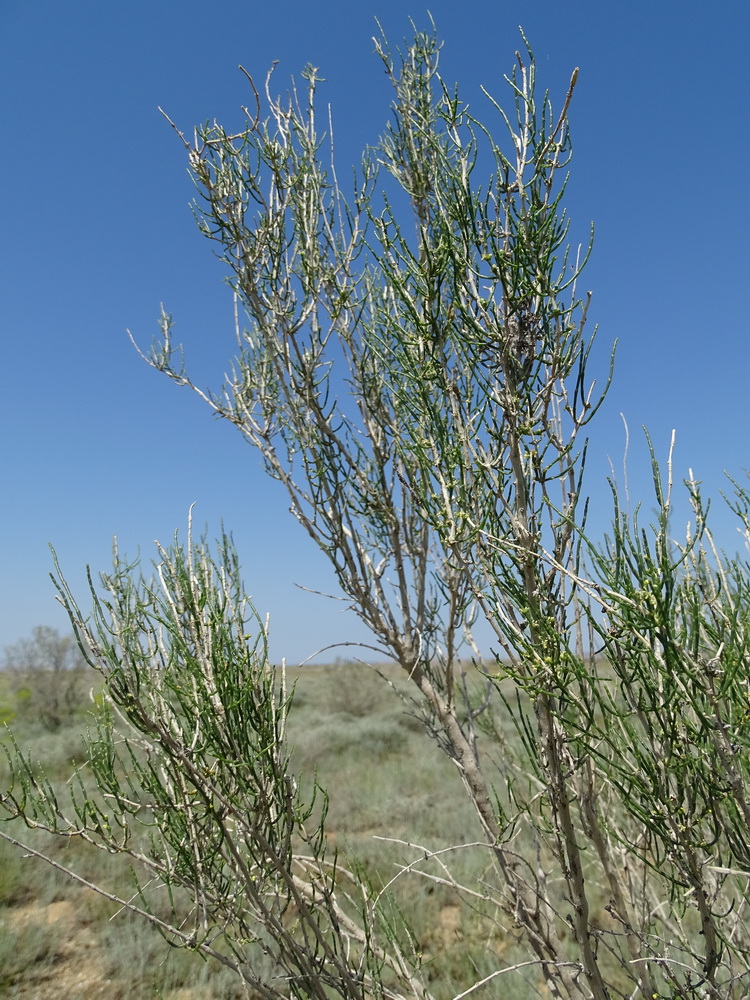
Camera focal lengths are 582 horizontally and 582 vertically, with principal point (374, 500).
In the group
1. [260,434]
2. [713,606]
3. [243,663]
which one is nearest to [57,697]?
[260,434]

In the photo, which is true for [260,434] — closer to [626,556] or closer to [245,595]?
[245,595]

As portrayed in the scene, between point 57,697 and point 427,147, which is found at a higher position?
point 427,147

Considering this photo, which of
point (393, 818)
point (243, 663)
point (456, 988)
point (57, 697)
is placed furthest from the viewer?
point (57, 697)

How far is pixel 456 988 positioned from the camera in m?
4.55

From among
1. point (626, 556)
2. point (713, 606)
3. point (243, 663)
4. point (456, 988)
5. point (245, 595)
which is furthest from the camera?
point (456, 988)

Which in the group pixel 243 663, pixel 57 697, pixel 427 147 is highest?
pixel 427 147

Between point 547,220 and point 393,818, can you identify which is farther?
point 393,818

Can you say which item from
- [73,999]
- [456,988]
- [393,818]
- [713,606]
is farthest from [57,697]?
Answer: [713,606]

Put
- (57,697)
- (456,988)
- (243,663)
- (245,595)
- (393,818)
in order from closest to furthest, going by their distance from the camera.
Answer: (243,663) → (245,595) → (456,988) → (393,818) → (57,697)

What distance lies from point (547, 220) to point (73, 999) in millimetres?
6336

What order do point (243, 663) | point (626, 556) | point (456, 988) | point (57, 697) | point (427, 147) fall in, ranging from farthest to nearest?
point (57, 697) → point (456, 988) → point (427, 147) → point (243, 663) → point (626, 556)

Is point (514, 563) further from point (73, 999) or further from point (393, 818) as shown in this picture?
point (393, 818)

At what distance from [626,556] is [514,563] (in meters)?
0.29

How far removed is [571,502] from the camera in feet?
5.39
